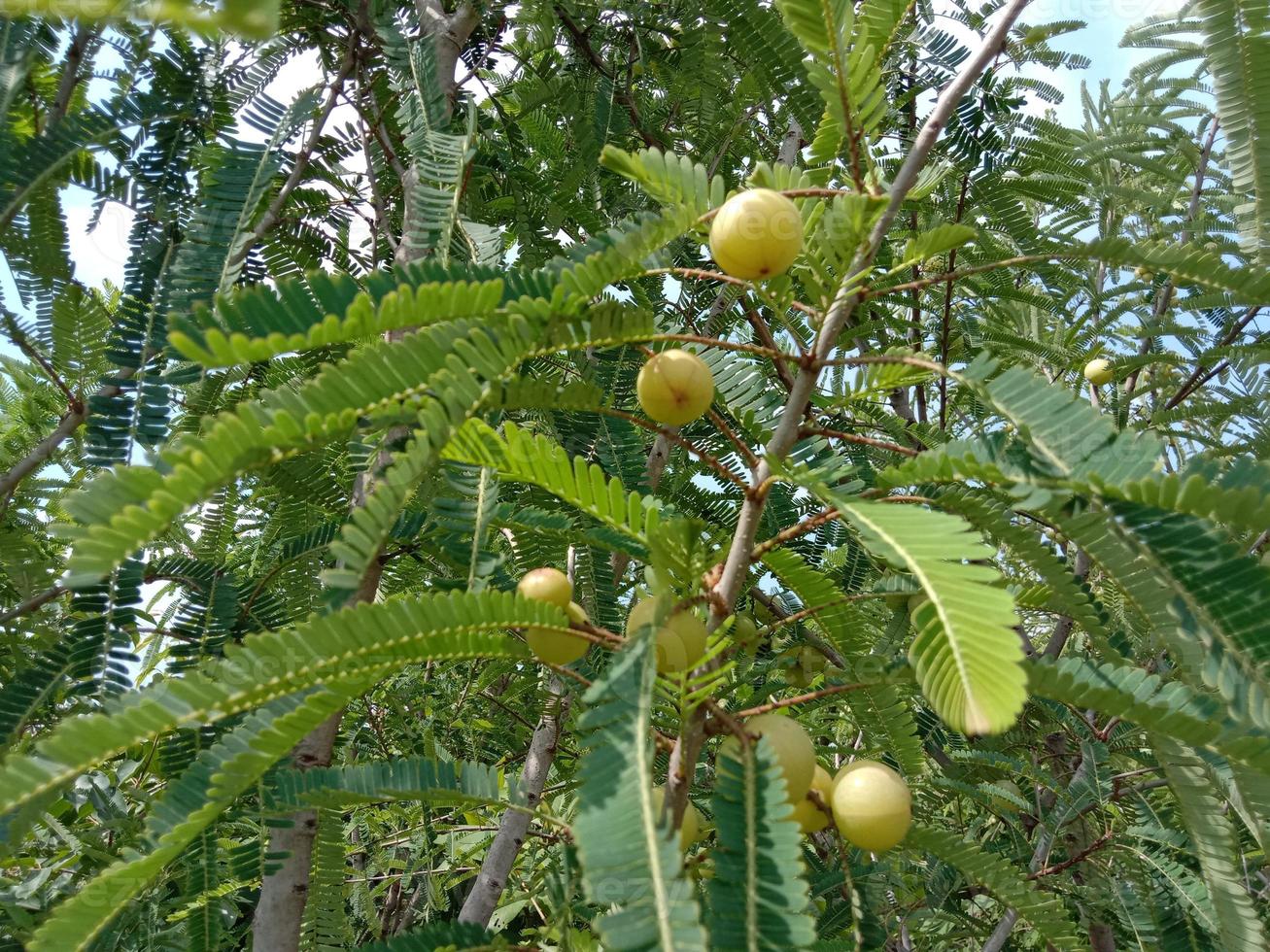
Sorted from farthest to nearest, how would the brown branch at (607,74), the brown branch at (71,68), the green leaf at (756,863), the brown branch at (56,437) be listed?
the brown branch at (607,74)
the brown branch at (71,68)
the brown branch at (56,437)
the green leaf at (756,863)

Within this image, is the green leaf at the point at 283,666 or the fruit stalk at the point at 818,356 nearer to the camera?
the green leaf at the point at 283,666

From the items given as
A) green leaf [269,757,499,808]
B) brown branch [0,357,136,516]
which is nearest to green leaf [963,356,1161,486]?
green leaf [269,757,499,808]

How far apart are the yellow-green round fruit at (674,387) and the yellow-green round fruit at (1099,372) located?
2.47 m

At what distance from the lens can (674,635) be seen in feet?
3.40

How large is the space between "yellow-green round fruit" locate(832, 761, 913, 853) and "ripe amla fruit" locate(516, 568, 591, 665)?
1.23 ft

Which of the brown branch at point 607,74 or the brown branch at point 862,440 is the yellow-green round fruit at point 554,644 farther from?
the brown branch at point 607,74

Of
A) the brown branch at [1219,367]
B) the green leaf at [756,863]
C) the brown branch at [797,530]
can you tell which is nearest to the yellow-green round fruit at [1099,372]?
the brown branch at [1219,367]

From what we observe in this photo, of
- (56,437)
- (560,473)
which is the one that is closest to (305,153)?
(56,437)

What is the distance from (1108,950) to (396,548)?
215 centimetres

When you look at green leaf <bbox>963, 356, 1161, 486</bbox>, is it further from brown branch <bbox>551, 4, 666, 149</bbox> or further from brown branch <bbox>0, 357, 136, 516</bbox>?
brown branch <bbox>551, 4, 666, 149</bbox>

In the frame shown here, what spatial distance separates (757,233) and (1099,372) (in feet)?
8.41

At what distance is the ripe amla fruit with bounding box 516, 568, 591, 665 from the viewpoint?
112 cm

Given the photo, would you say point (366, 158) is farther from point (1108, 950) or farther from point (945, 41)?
point (1108, 950)

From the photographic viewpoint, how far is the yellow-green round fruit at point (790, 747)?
1.03m
